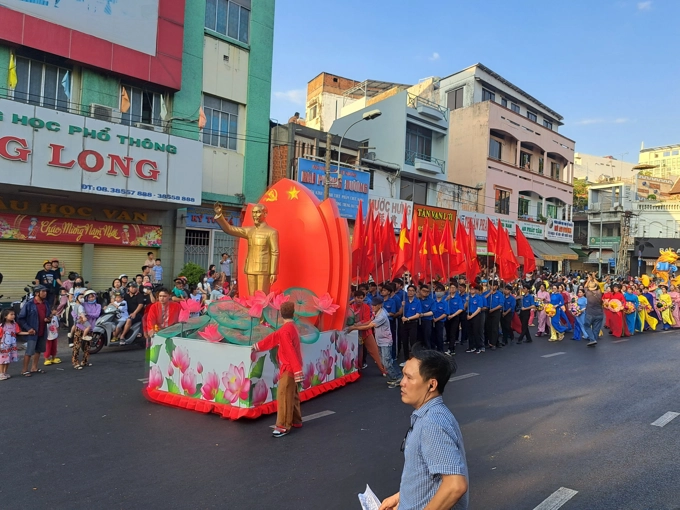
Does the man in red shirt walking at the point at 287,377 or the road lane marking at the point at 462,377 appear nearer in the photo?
the man in red shirt walking at the point at 287,377

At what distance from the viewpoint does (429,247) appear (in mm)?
13594

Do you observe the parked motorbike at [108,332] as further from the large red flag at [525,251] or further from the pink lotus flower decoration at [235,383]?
the large red flag at [525,251]

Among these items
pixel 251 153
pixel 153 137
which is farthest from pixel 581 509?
pixel 251 153

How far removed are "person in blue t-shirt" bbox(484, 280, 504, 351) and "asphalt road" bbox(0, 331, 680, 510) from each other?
12.5ft

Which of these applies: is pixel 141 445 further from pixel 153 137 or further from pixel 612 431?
pixel 153 137

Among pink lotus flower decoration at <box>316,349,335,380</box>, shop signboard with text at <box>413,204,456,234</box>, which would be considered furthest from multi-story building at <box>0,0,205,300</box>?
shop signboard with text at <box>413,204,456,234</box>

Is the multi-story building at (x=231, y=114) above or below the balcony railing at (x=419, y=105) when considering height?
below

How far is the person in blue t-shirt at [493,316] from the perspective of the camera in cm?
1242

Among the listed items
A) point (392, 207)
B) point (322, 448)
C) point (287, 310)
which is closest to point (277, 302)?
point (287, 310)

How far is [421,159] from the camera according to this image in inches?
1091

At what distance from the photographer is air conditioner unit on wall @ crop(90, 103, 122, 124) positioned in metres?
15.0

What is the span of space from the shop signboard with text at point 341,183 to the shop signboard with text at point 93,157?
5442 mm

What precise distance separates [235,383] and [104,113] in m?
12.2

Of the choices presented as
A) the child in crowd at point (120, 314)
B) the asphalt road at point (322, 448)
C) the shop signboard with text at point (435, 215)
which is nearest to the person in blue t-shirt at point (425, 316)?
the asphalt road at point (322, 448)
